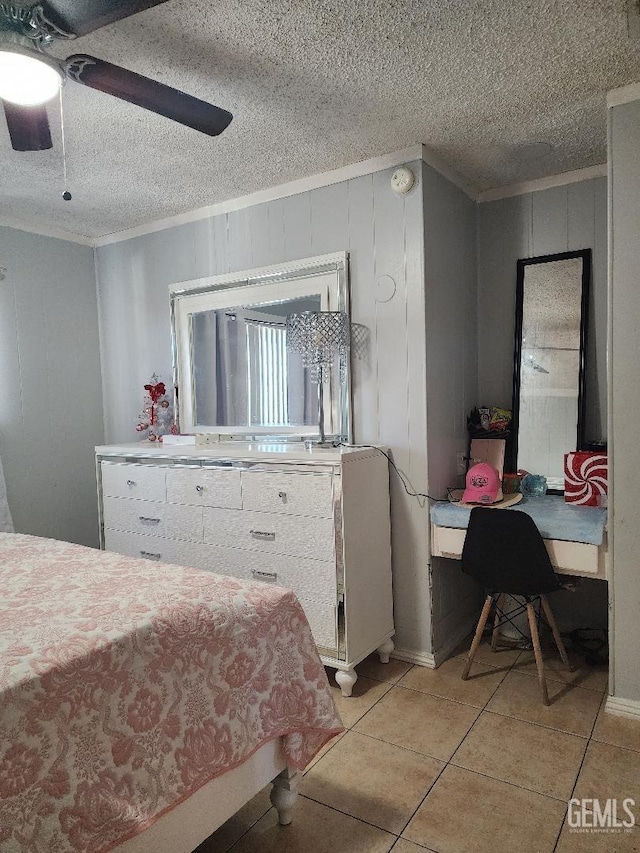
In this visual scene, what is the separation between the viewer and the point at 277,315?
A: 306cm

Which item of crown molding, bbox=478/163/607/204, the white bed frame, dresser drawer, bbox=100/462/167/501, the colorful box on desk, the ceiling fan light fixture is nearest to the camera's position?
the white bed frame

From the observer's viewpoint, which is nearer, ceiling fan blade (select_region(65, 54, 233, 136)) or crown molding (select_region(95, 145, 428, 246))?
ceiling fan blade (select_region(65, 54, 233, 136))

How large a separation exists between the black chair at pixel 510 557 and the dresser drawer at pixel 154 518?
1320 mm

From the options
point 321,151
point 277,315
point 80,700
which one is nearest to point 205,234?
point 277,315

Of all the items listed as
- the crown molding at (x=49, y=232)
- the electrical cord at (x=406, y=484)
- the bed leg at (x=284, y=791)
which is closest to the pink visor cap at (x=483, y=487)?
the electrical cord at (x=406, y=484)

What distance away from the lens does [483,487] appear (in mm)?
2561

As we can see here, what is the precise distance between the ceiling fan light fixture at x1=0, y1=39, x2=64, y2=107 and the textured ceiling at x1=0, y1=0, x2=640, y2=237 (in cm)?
37

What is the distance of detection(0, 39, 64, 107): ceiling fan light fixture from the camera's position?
138 cm

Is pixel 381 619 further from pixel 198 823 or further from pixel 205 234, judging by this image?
pixel 205 234

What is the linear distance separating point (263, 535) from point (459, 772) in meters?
1.20

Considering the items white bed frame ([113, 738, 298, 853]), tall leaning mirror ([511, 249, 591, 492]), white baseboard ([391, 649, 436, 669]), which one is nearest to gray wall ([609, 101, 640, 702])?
tall leaning mirror ([511, 249, 591, 492])

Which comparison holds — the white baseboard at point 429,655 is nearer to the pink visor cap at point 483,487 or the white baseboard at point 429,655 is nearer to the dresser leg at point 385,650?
the dresser leg at point 385,650

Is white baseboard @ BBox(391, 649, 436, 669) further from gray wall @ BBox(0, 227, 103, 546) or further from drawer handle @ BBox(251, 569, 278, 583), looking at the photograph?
gray wall @ BBox(0, 227, 103, 546)

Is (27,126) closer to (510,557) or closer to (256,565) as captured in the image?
(256,565)
